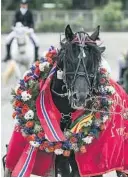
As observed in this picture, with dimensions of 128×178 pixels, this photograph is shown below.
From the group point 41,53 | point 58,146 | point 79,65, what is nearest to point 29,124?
point 58,146

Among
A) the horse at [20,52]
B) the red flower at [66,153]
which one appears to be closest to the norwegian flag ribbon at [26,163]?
the red flower at [66,153]

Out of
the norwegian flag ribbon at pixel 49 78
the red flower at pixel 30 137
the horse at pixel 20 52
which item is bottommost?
the horse at pixel 20 52

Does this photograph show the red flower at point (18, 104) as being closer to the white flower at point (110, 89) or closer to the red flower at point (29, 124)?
the red flower at point (29, 124)

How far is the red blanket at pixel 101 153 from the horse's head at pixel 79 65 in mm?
516

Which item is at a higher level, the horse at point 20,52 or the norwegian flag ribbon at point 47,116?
the norwegian flag ribbon at point 47,116

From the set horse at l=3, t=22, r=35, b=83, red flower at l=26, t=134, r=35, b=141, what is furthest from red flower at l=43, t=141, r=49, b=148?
horse at l=3, t=22, r=35, b=83

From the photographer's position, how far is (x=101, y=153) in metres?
5.54

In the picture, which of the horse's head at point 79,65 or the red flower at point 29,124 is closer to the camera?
the horse's head at point 79,65

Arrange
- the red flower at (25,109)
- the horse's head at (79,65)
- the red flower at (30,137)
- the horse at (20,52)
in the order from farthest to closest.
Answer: the horse at (20,52) → the red flower at (25,109) → the red flower at (30,137) → the horse's head at (79,65)

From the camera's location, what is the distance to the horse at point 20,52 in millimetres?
14867

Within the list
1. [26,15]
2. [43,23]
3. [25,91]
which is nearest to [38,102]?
[25,91]

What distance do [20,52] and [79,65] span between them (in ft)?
32.0

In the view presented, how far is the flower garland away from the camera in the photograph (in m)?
5.46

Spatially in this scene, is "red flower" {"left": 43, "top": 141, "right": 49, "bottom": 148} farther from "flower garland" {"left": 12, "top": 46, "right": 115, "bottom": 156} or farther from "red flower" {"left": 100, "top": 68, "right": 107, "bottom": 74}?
"red flower" {"left": 100, "top": 68, "right": 107, "bottom": 74}
